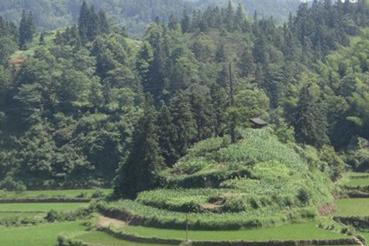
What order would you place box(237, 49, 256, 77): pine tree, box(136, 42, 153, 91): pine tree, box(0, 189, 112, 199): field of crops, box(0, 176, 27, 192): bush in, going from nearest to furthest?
box(0, 189, 112, 199): field of crops
box(0, 176, 27, 192): bush
box(136, 42, 153, 91): pine tree
box(237, 49, 256, 77): pine tree

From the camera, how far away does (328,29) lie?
12256cm

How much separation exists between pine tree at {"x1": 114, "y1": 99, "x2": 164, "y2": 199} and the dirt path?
612 cm

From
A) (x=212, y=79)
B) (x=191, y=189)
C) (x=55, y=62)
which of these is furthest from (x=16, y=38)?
(x=191, y=189)

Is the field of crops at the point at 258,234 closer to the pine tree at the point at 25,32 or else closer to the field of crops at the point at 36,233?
the field of crops at the point at 36,233

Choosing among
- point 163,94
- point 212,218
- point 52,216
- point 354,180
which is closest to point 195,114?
point 354,180

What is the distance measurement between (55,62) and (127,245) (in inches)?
2449

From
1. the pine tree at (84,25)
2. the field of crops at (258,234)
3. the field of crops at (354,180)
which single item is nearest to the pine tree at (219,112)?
the field of crops at (354,180)

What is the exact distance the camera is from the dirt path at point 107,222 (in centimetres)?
5047

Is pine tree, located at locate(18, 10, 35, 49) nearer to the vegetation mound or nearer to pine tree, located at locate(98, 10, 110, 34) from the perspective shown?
pine tree, located at locate(98, 10, 110, 34)

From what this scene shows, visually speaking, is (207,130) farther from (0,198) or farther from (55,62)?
(55,62)

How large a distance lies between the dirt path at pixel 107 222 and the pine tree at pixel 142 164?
6.12m

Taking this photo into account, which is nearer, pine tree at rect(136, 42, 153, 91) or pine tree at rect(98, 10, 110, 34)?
pine tree at rect(136, 42, 153, 91)

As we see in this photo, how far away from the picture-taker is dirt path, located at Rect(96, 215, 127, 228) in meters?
50.5

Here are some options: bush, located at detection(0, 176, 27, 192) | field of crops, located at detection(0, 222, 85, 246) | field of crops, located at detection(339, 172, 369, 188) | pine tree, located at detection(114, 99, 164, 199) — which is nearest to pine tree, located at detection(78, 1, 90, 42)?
bush, located at detection(0, 176, 27, 192)
